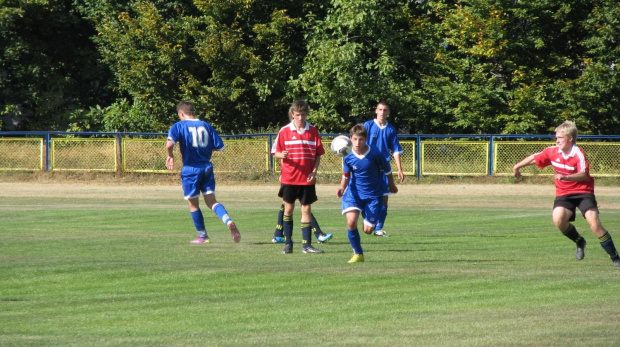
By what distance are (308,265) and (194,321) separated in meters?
3.26

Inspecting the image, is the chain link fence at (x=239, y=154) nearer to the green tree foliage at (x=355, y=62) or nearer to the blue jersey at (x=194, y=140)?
the green tree foliage at (x=355, y=62)

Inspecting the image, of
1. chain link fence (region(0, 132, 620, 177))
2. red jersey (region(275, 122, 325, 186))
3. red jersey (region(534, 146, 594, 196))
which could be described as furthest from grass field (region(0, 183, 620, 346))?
chain link fence (region(0, 132, 620, 177))

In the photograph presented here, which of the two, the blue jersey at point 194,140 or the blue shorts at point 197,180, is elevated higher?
the blue jersey at point 194,140

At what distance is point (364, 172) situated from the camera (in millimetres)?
10625

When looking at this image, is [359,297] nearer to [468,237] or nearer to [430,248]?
[430,248]

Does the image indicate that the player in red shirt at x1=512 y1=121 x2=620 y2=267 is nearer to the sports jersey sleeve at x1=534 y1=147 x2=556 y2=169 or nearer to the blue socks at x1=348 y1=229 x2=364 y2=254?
the sports jersey sleeve at x1=534 y1=147 x2=556 y2=169

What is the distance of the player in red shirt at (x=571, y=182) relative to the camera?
1023 cm

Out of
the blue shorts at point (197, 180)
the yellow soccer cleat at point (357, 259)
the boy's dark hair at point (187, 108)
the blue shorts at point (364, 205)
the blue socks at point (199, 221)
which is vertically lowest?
the yellow soccer cleat at point (357, 259)

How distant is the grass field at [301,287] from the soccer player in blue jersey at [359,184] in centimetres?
47

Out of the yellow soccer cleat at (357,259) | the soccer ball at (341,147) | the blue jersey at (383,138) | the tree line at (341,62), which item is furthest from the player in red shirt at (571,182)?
the tree line at (341,62)

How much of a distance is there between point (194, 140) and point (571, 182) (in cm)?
505

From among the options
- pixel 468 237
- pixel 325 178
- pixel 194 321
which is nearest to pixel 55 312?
pixel 194 321

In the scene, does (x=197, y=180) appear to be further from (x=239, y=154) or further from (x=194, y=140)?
Result: (x=239, y=154)

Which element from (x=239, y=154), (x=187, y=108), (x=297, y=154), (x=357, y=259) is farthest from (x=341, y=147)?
(x=239, y=154)
